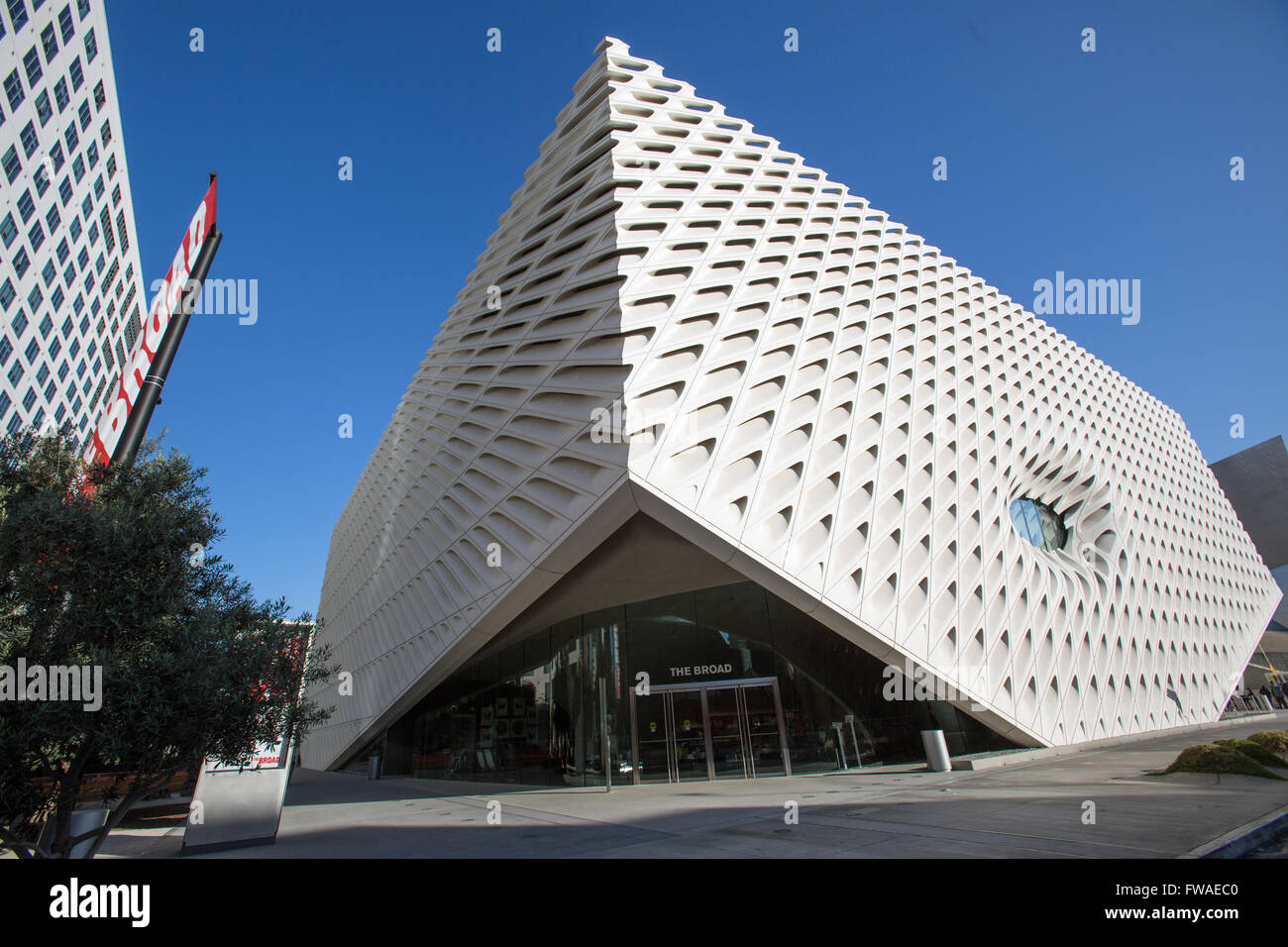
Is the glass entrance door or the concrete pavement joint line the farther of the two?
the glass entrance door

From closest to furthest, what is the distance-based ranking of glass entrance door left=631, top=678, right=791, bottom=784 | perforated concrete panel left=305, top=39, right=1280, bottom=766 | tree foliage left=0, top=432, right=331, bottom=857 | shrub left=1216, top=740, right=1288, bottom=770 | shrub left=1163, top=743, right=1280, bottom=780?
tree foliage left=0, top=432, right=331, bottom=857 → shrub left=1163, top=743, right=1280, bottom=780 → shrub left=1216, top=740, right=1288, bottom=770 → perforated concrete panel left=305, top=39, right=1280, bottom=766 → glass entrance door left=631, top=678, right=791, bottom=784

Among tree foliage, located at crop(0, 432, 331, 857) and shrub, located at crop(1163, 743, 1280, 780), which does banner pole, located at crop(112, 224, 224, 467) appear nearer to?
tree foliage, located at crop(0, 432, 331, 857)

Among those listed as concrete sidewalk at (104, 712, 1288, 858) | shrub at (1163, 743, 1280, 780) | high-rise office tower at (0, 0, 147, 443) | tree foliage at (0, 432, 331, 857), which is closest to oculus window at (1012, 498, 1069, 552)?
concrete sidewalk at (104, 712, 1288, 858)

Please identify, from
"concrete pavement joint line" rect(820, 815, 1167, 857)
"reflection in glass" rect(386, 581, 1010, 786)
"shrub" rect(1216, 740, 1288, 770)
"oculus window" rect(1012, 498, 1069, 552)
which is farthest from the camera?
"oculus window" rect(1012, 498, 1069, 552)

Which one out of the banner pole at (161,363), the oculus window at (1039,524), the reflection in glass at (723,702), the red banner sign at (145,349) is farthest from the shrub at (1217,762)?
the red banner sign at (145,349)

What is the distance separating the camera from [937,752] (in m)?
17.8

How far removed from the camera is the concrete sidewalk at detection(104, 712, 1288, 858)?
24.3 ft

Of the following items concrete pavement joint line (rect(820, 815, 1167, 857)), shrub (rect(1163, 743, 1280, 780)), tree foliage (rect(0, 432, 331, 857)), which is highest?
tree foliage (rect(0, 432, 331, 857))

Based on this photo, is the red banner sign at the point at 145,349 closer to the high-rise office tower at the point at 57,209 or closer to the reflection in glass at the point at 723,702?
the reflection in glass at the point at 723,702

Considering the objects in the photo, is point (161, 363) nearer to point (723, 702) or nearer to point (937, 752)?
point (723, 702)

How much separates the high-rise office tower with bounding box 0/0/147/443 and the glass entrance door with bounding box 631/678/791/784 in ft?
116

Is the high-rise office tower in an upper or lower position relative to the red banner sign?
upper

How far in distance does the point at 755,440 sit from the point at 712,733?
10.1m

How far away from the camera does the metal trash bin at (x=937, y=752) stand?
17.7m
